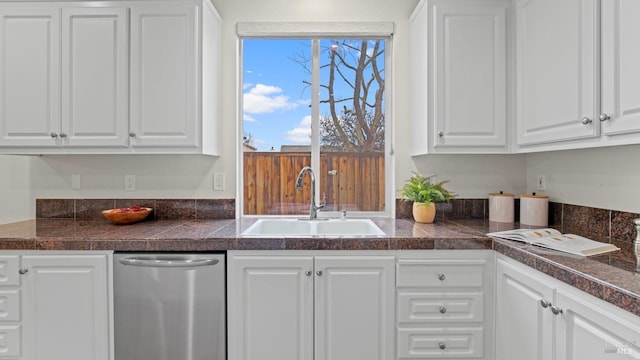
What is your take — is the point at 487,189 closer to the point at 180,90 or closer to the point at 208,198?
the point at 208,198

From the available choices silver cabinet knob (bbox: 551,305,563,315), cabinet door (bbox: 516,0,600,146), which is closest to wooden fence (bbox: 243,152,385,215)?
cabinet door (bbox: 516,0,600,146)

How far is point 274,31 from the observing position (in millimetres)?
2445

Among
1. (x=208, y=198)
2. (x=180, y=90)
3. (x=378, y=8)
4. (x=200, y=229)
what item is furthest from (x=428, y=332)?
(x=378, y=8)

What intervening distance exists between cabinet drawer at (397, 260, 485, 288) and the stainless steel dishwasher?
35.8 inches

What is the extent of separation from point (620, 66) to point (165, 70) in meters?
2.20

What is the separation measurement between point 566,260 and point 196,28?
7.14 ft

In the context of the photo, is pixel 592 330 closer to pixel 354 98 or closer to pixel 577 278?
pixel 577 278

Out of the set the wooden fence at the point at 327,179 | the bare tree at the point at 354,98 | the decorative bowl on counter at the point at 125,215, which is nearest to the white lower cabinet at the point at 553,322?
the wooden fence at the point at 327,179

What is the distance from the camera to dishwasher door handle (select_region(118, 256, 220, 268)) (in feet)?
5.62

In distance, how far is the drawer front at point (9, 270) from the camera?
1.72 meters

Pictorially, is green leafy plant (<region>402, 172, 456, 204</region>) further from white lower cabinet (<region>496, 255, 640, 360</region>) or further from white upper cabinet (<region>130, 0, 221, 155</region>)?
white upper cabinet (<region>130, 0, 221, 155</region>)

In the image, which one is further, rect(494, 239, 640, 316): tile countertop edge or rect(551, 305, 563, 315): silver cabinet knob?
rect(551, 305, 563, 315): silver cabinet knob

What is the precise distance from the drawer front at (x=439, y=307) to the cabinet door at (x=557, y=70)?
2.95 feet

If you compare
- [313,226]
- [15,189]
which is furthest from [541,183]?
[15,189]
